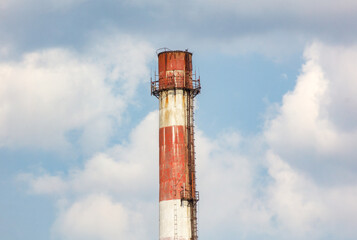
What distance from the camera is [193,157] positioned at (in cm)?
7762

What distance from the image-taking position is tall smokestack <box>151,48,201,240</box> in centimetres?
7556

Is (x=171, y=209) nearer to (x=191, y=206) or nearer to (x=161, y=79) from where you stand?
(x=191, y=206)

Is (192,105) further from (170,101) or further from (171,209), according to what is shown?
(171,209)

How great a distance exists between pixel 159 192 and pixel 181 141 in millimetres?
5154

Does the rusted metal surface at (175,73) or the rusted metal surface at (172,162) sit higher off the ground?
the rusted metal surface at (175,73)

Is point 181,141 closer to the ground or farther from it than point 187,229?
farther from it

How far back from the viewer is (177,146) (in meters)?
77.1

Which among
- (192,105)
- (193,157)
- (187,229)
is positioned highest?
(192,105)

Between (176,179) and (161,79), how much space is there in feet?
32.3

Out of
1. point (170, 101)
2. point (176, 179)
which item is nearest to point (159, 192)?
point (176, 179)

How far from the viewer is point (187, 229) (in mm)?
75250

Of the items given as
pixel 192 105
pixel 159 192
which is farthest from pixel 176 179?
pixel 192 105

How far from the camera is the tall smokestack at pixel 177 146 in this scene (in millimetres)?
75562

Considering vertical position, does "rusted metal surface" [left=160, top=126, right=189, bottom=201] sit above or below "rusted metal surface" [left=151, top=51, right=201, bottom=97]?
below
